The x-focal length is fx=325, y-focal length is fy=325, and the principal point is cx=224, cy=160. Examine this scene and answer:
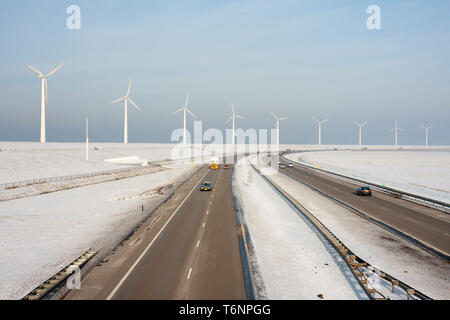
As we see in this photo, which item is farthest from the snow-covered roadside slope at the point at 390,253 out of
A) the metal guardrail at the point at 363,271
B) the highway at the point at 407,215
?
the highway at the point at 407,215

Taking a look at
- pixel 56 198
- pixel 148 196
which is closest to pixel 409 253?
pixel 148 196

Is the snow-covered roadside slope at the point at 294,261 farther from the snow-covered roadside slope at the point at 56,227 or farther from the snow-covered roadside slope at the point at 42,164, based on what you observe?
the snow-covered roadside slope at the point at 42,164

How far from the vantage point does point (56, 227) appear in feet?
101

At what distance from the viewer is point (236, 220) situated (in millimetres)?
32250

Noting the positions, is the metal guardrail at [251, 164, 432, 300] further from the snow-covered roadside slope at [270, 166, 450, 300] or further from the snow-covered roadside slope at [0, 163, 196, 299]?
the snow-covered roadside slope at [0, 163, 196, 299]

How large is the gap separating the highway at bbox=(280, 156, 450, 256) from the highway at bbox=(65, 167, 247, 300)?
15352mm

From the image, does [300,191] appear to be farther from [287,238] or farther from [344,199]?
[287,238]

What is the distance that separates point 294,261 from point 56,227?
→ 74.3 ft

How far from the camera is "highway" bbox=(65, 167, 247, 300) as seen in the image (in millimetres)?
16219

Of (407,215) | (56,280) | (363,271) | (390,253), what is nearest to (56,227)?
(56,280)

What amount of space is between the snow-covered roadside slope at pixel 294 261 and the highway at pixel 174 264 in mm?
1822

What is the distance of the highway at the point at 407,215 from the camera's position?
26622mm

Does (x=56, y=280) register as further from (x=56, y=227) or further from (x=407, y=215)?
(x=407, y=215)

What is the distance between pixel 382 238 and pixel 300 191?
2618cm
